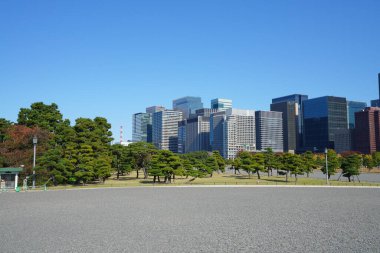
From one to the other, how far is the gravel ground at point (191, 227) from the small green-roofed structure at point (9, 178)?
17606 millimetres

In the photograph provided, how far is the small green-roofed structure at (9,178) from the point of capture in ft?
146

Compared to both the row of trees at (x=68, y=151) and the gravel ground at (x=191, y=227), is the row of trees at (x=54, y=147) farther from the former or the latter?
the gravel ground at (x=191, y=227)

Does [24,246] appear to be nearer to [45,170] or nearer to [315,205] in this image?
[315,205]

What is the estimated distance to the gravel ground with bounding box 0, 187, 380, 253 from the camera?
1452 cm

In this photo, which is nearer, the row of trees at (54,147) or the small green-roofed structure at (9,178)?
the small green-roofed structure at (9,178)

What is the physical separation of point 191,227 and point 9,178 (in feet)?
116

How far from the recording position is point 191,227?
61.5 feet

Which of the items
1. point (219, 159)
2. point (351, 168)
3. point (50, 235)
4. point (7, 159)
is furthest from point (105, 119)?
point (50, 235)

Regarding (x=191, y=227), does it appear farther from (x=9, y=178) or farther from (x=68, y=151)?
(x=68, y=151)

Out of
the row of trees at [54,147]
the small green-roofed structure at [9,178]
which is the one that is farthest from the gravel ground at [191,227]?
the row of trees at [54,147]

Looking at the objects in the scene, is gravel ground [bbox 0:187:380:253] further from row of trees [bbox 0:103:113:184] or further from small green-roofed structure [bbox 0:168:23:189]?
row of trees [bbox 0:103:113:184]

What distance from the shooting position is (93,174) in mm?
51906

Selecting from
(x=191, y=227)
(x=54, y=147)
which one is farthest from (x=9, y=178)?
(x=191, y=227)

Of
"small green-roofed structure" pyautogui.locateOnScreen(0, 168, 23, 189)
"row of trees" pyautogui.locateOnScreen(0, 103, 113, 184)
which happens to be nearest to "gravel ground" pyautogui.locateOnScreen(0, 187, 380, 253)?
→ "small green-roofed structure" pyautogui.locateOnScreen(0, 168, 23, 189)
